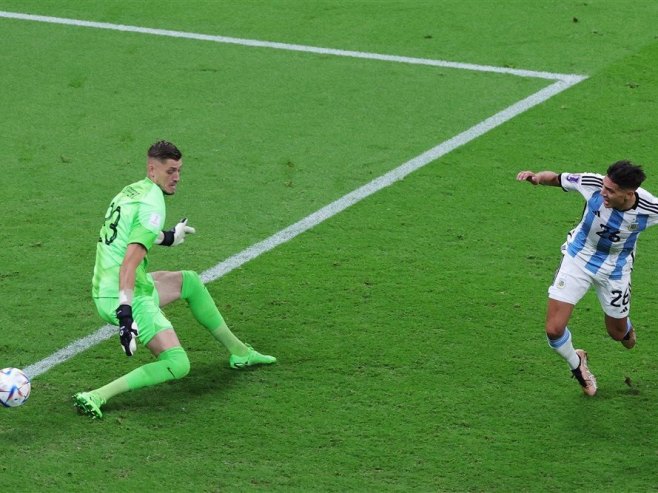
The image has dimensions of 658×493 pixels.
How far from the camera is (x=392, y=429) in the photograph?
761 cm

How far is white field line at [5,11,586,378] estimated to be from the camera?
28.6 feet

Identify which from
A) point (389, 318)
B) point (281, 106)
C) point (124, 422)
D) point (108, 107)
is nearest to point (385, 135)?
point (281, 106)

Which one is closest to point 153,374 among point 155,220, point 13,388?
point 13,388

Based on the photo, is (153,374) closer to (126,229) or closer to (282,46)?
(126,229)

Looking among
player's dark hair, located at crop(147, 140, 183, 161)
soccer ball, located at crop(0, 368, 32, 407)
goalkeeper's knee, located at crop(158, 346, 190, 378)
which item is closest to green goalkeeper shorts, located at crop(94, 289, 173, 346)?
goalkeeper's knee, located at crop(158, 346, 190, 378)

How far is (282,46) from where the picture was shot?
48.5 feet

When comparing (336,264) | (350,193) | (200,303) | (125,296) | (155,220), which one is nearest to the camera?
(125,296)

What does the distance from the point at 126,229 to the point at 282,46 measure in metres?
7.33

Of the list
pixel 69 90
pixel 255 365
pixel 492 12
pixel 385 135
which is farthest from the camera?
pixel 492 12

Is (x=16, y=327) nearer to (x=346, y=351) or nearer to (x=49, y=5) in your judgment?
(x=346, y=351)

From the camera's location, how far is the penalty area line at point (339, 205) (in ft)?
28.1

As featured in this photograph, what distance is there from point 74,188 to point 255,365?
358cm

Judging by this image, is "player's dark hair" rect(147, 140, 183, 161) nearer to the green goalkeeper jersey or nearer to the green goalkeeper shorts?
the green goalkeeper jersey

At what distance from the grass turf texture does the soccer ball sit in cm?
20
